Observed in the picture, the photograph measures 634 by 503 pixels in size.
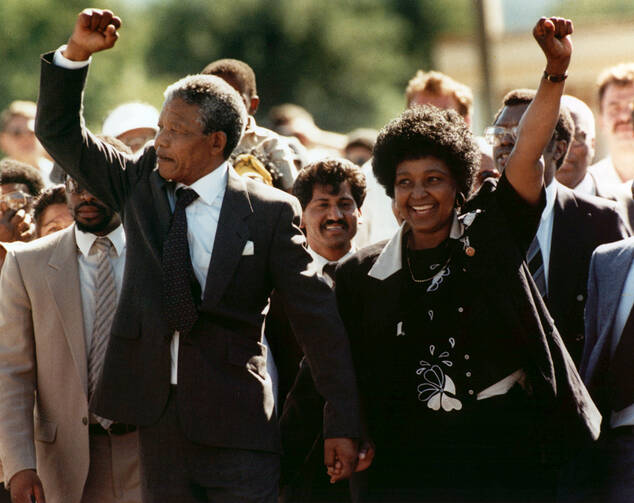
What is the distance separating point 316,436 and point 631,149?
4044 mm

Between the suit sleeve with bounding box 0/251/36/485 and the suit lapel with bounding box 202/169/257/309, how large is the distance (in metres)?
1.19

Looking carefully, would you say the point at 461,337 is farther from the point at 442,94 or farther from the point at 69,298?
the point at 442,94

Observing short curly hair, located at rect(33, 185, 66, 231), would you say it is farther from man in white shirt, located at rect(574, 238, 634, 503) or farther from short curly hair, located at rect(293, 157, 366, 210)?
man in white shirt, located at rect(574, 238, 634, 503)

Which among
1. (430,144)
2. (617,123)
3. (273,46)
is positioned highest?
(273,46)

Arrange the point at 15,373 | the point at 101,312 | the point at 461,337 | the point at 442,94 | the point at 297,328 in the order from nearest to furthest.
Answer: the point at 461,337, the point at 297,328, the point at 15,373, the point at 101,312, the point at 442,94

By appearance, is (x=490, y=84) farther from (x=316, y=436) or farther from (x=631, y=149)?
(x=316, y=436)

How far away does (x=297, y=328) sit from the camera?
519 centimetres

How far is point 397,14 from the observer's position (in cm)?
6378

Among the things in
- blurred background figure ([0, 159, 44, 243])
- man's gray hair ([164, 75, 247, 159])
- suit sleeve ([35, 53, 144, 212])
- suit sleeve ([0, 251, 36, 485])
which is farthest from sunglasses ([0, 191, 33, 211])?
man's gray hair ([164, 75, 247, 159])

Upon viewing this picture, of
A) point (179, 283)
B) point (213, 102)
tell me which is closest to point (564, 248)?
point (213, 102)

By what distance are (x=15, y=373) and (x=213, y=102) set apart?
157 cm

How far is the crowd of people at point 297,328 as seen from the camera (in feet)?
16.2

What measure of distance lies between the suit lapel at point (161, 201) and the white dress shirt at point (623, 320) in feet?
7.00

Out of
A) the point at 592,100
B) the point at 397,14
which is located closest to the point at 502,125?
the point at 592,100
